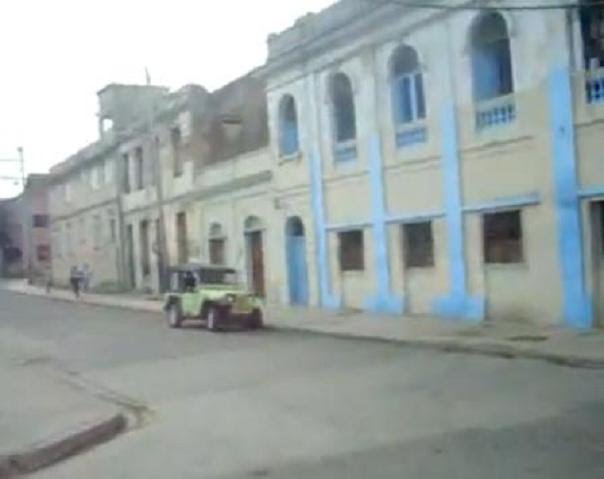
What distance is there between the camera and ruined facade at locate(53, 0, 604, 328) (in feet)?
63.4

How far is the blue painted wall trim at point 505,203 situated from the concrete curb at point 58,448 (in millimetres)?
11497

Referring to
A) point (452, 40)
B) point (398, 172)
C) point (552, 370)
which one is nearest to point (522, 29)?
point (452, 40)

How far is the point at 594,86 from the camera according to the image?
62.2 feet

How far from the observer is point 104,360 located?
19562 millimetres

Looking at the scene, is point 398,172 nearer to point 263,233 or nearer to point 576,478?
point 263,233

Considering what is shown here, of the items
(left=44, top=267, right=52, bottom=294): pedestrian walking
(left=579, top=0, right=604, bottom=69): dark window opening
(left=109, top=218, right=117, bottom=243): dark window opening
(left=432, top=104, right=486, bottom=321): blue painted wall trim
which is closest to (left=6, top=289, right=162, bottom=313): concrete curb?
(left=44, top=267, right=52, bottom=294): pedestrian walking

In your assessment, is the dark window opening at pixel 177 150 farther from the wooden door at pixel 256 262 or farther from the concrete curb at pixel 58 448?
the concrete curb at pixel 58 448

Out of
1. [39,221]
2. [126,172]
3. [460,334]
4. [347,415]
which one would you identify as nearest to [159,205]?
[126,172]

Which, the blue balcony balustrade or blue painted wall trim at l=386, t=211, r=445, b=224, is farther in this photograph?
the blue balcony balustrade

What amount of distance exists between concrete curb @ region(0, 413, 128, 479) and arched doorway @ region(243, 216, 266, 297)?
20.9 metres

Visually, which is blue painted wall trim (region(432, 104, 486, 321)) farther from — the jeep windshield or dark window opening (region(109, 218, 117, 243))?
dark window opening (region(109, 218, 117, 243))

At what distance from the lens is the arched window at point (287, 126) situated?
30172 mm

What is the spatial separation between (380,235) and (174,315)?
19.9 feet

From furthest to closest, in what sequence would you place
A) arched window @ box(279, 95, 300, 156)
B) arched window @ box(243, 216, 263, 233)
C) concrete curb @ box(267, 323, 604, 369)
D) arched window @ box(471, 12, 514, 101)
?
arched window @ box(243, 216, 263, 233) → arched window @ box(279, 95, 300, 156) → arched window @ box(471, 12, 514, 101) → concrete curb @ box(267, 323, 604, 369)
